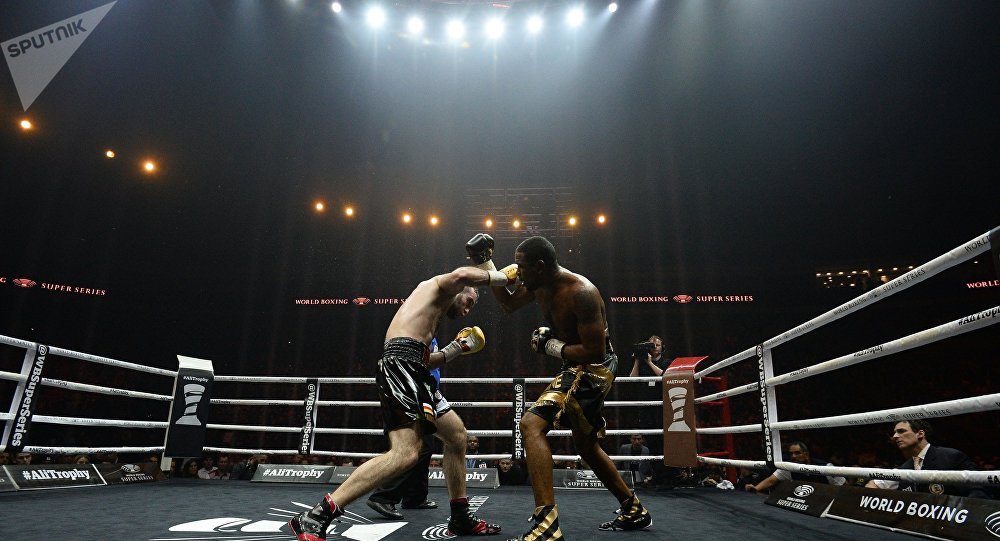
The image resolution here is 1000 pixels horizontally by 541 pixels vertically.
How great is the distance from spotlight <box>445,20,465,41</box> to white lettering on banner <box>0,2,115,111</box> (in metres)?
5.12

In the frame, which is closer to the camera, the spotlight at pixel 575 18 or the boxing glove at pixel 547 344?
the boxing glove at pixel 547 344

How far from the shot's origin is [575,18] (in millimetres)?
9133

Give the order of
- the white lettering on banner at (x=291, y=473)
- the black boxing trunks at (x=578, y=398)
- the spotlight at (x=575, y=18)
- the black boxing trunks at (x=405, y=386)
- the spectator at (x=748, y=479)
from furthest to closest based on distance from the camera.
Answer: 1. the spotlight at (x=575, y=18)
2. the spectator at (x=748, y=479)
3. the white lettering on banner at (x=291, y=473)
4. the black boxing trunks at (x=578, y=398)
5. the black boxing trunks at (x=405, y=386)

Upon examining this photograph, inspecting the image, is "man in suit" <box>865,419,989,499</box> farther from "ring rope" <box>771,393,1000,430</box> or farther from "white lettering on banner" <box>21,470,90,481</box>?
"white lettering on banner" <box>21,470,90,481</box>

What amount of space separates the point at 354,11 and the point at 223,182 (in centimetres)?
521

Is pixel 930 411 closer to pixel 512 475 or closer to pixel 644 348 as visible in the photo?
pixel 512 475

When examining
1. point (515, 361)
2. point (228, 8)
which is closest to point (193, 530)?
point (228, 8)

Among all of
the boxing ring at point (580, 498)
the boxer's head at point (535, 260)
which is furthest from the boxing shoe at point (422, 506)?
the boxer's head at point (535, 260)

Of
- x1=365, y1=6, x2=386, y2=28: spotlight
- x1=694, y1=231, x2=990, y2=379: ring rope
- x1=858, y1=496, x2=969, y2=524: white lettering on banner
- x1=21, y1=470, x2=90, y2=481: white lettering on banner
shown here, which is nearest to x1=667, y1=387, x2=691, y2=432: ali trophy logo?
x1=694, y1=231, x2=990, y2=379: ring rope

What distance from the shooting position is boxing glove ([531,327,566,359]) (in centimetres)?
236

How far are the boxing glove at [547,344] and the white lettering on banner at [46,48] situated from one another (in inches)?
339

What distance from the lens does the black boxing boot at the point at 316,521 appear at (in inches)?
69.1

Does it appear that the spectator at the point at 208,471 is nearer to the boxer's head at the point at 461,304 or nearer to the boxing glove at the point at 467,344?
the boxing glove at the point at 467,344

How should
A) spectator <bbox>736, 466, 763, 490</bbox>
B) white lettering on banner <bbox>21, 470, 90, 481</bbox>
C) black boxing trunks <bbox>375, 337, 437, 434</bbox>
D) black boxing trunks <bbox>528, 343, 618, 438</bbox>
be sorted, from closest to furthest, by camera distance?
black boxing trunks <bbox>375, 337, 437, 434</bbox> < black boxing trunks <bbox>528, 343, 618, 438</bbox> < white lettering on banner <bbox>21, 470, 90, 481</bbox> < spectator <bbox>736, 466, 763, 490</bbox>
